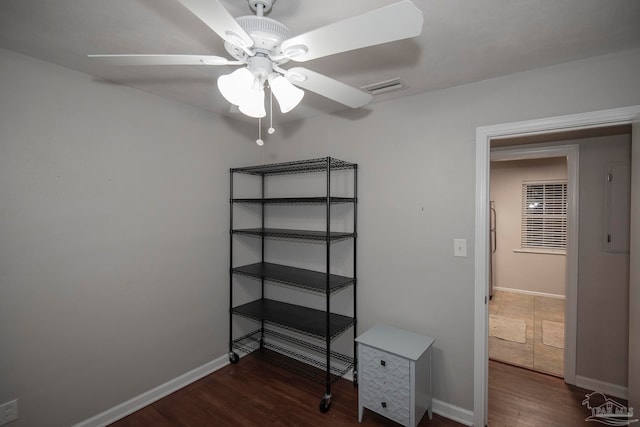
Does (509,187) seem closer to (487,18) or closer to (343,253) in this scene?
(343,253)

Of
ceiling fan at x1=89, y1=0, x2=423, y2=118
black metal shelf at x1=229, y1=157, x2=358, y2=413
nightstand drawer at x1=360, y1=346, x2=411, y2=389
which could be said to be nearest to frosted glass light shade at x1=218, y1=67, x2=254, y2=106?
ceiling fan at x1=89, y1=0, x2=423, y2=118

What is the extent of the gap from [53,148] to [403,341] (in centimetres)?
258

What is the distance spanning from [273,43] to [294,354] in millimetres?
2726

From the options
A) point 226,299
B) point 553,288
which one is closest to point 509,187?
point 553,288

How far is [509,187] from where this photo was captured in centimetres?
527

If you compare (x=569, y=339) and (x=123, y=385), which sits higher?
(x=569, y=339)

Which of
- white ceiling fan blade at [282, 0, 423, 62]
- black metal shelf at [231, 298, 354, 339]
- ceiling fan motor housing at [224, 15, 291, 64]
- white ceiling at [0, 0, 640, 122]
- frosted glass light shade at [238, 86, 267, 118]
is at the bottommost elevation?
black metal shelf at [231, 298, 354, 339]

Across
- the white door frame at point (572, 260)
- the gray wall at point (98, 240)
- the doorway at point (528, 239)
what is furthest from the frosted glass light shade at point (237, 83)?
the doorway at point (528, 239)

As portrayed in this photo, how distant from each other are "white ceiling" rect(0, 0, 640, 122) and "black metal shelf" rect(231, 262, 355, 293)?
59.6 inches

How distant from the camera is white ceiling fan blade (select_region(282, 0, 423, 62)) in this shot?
0.86 m

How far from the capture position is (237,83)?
117 cm

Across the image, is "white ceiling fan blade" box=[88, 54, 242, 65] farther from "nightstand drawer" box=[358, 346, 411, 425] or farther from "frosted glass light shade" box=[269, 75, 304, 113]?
"nightstand drawer" box=[358, 346, 411, 425]

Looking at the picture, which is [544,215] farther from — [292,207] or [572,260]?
[292,207]

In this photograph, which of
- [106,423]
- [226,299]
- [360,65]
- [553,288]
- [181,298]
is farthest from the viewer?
[553,288]
